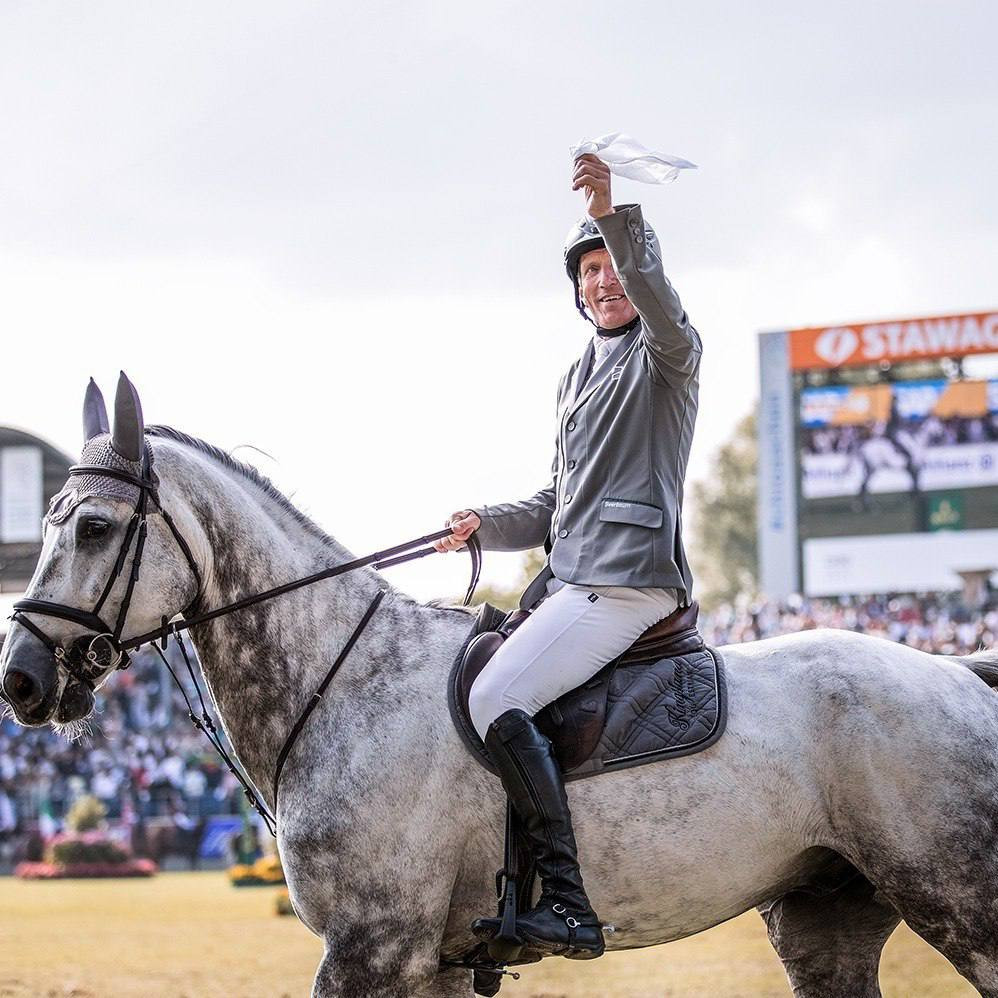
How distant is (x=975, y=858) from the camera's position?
4.38 m

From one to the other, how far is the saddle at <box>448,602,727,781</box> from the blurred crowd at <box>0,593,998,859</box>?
2060cm

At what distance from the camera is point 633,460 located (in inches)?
176

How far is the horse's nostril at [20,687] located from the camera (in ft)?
13.5

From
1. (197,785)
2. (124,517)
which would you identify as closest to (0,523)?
(197,785)

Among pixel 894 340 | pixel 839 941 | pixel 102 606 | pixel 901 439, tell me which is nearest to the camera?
pixel 102 606

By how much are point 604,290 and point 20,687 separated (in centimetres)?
237

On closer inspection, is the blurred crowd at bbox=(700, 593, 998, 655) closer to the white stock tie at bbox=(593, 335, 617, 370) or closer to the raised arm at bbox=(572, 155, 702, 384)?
the white stock tie at bbox=(593, 335, 617, 370)

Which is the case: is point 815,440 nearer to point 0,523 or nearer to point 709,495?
point 0,523

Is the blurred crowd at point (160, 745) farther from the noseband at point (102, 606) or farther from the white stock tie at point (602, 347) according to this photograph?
the noseband at point (102, 606)

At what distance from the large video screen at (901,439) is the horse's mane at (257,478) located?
82.9ft

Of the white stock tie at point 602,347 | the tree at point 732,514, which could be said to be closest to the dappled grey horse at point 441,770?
the white stock tie at point 602,347

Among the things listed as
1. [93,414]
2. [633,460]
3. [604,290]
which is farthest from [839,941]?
[93,414]

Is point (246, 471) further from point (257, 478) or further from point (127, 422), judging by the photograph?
point (127, 422)

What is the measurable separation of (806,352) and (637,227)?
27.1 metres
